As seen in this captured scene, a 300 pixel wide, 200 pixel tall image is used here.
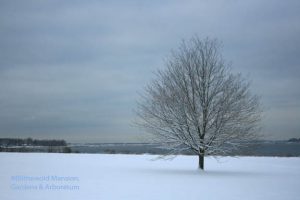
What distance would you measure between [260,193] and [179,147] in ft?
42.3

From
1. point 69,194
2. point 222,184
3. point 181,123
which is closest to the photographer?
point 69,194

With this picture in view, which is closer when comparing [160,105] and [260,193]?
[260,193]

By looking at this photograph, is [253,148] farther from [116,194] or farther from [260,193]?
[116,194]

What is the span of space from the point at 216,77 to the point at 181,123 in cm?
408

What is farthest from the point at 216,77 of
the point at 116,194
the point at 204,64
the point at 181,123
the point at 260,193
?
the point at 116,194

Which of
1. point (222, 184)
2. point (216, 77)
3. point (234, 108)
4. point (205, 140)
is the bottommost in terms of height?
point (222, 184)

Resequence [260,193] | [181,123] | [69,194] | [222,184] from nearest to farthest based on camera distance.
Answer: [69,194] → [260,193] → [222,184] → [181,123]

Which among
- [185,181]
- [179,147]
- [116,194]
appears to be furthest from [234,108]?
[116,194]

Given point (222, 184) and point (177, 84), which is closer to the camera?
point (222, 184)

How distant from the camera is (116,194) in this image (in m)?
15.1

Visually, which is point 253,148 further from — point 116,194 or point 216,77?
point 116,194

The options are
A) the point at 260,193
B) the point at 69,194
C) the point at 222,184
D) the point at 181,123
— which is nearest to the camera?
the point at 69,194

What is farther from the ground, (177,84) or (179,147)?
(177,84)

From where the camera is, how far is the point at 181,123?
90.6ft
